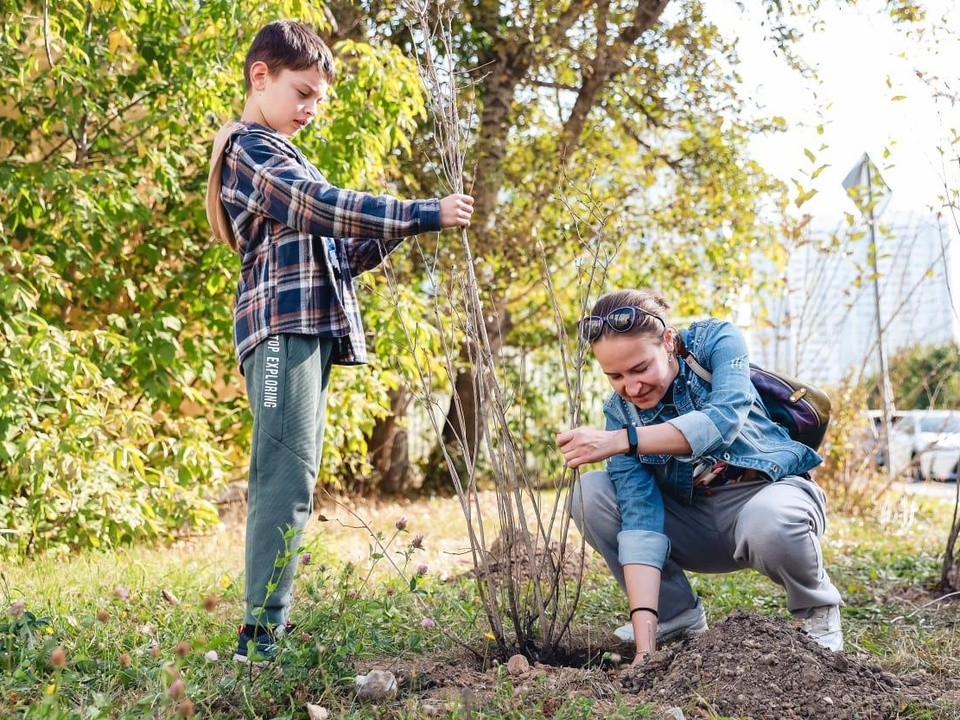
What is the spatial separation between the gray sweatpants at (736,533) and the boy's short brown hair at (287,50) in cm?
133

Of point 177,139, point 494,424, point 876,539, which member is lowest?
point 876,539

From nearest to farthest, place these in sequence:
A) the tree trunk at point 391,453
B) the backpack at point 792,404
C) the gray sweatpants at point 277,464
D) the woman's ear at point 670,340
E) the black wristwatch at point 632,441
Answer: the gray sweatpants at point 277,464
the black wristwatch at point 632,441
the woman's ear at point 670,340
the backpack at point 792,404
the tree trunk at point 391,453

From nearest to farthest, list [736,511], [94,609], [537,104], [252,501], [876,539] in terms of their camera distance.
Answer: [252,501]
[736,511]
[94,609]
[876,539]
[537,104]

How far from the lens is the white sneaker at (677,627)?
2.87 meters

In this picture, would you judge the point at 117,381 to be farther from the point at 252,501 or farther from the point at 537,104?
the point at 537,104

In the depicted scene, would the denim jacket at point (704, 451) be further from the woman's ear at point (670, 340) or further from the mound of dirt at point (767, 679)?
the mound of dirt at point (767, 679)

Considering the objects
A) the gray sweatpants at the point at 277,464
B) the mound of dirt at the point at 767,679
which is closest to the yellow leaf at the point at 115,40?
the gray sweatpants at the point at 277,464

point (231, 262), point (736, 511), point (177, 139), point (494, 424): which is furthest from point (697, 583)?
point (177, 139)

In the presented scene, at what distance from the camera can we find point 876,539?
5.33 metres

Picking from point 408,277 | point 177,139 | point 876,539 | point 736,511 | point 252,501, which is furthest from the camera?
point 408,277

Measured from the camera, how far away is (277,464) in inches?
89.7

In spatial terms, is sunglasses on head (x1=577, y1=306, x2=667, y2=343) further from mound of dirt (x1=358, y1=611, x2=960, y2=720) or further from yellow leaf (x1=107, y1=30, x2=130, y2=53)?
yellow leaf (x1=107, y1=30, x2=130, y2=53)

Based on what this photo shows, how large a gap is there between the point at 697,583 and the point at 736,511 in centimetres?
118

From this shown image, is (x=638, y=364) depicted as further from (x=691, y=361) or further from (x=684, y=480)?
(x=684, y=480)
